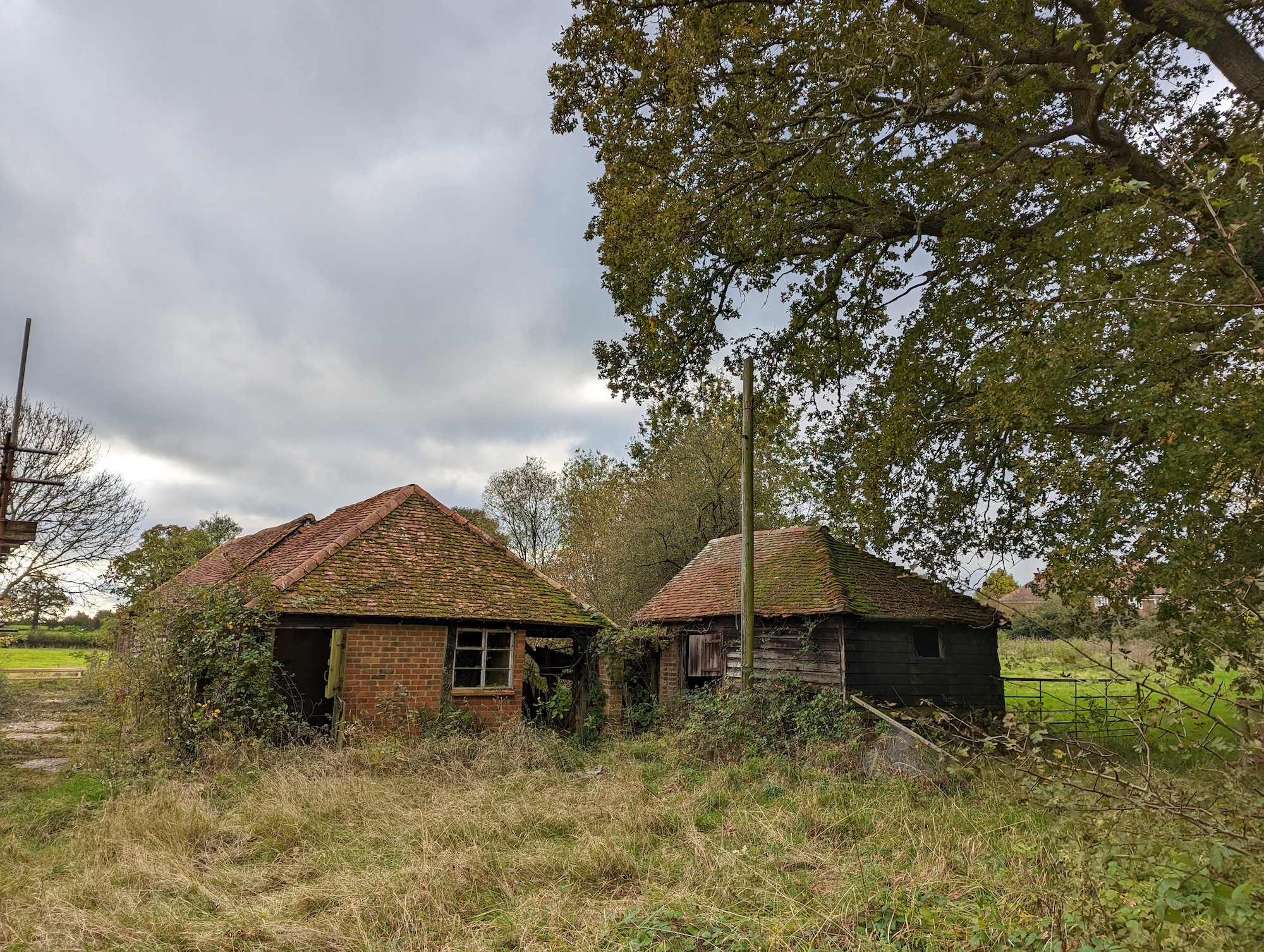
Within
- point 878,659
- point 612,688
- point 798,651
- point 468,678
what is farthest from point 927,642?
point 468,678

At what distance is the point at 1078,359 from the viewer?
27.7 ft

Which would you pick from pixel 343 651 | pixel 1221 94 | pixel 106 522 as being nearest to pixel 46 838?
pixel 343 651

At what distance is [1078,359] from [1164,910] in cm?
647

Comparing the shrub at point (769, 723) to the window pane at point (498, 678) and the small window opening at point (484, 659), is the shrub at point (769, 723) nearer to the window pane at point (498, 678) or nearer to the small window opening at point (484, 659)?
the window pane at point (498, 678)

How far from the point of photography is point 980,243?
11.2 meters

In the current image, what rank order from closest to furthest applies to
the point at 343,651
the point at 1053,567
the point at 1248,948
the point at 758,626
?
the point at 1248,948 < the point at 1053,567 < the point at 343,651 < the point at 758,626

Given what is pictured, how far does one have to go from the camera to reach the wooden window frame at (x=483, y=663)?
46.8 ft

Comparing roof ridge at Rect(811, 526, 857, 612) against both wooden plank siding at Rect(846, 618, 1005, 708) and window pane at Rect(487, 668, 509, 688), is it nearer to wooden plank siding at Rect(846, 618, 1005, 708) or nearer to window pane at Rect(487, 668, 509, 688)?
wooden plank siding at Rect(846, 618, 1005, 708)

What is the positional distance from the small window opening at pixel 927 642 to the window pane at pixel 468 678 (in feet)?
30.9

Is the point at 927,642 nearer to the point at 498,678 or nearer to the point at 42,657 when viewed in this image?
the point at 498,678

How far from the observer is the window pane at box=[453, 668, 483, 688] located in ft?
48.1

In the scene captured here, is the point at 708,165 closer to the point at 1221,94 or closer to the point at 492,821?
the point at 1221,94

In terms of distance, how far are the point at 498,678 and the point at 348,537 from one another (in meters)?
4.31

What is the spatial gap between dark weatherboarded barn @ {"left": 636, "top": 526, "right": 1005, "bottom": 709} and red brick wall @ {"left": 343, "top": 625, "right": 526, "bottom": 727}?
5638 millimetres
